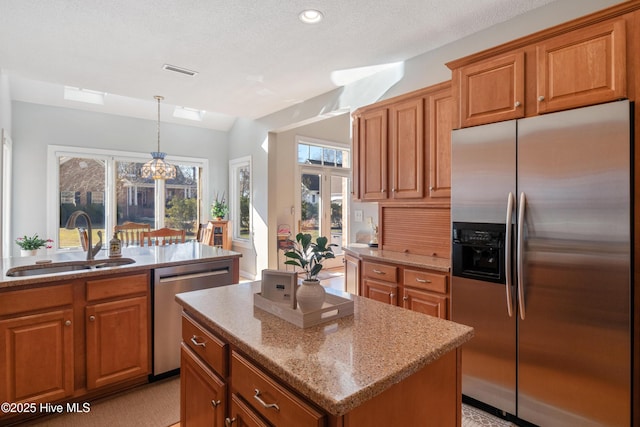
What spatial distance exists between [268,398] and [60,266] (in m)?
2.22

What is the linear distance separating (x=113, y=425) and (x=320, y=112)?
146 inches

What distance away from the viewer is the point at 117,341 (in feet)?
7.51

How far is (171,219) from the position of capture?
20.3 ft

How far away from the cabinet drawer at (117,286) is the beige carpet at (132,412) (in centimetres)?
73

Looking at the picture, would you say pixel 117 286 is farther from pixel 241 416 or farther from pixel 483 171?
pixel 483 171

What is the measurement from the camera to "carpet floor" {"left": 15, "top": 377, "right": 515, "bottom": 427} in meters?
2.06

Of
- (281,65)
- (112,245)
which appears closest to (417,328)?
Answer: (112,245)

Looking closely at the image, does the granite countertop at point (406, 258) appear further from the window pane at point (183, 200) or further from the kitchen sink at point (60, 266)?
the window pane at point (183, 200)

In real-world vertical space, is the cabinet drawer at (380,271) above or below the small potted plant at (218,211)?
below

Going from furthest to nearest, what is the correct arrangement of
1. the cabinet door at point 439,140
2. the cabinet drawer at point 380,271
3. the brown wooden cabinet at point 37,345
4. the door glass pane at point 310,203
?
1. the door glass pane at point 310,203
2. the cabinet drawer at point 380,271
3. the cabinet door at point 439,140
4. the brown wooden cabinet at point 37,345

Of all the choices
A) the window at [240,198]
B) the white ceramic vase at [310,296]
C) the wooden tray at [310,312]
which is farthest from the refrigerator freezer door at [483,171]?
the window at [240,198]

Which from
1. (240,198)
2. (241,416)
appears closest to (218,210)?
(240,198)

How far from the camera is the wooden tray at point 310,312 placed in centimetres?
124

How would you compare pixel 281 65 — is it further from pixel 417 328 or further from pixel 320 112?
pixel 417 328
